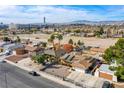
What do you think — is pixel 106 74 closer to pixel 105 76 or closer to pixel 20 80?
pixel 105 76

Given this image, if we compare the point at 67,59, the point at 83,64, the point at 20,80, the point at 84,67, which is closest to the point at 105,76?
the point at 84,67

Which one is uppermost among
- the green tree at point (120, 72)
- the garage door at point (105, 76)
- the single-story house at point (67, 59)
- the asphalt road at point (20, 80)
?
the green tree at point (120, 72)

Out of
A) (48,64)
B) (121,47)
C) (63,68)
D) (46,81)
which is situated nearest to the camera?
(121,47)

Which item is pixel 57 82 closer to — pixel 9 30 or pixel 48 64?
pixel 48 64

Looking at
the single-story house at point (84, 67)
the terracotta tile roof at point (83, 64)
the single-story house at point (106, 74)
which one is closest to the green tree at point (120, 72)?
the single-story house at point (106, 74)

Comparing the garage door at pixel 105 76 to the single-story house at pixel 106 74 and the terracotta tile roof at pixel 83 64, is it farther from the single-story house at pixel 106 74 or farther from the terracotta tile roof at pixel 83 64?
the terracotta tile roof at pixel 83 64

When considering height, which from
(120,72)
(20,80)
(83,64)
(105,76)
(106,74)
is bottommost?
(20,80)

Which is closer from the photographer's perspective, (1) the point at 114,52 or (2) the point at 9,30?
(1) the point at 114,52

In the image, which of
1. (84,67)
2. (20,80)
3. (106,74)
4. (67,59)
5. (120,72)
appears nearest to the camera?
(120,72)

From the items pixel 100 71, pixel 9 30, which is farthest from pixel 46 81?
pixel 9 30
